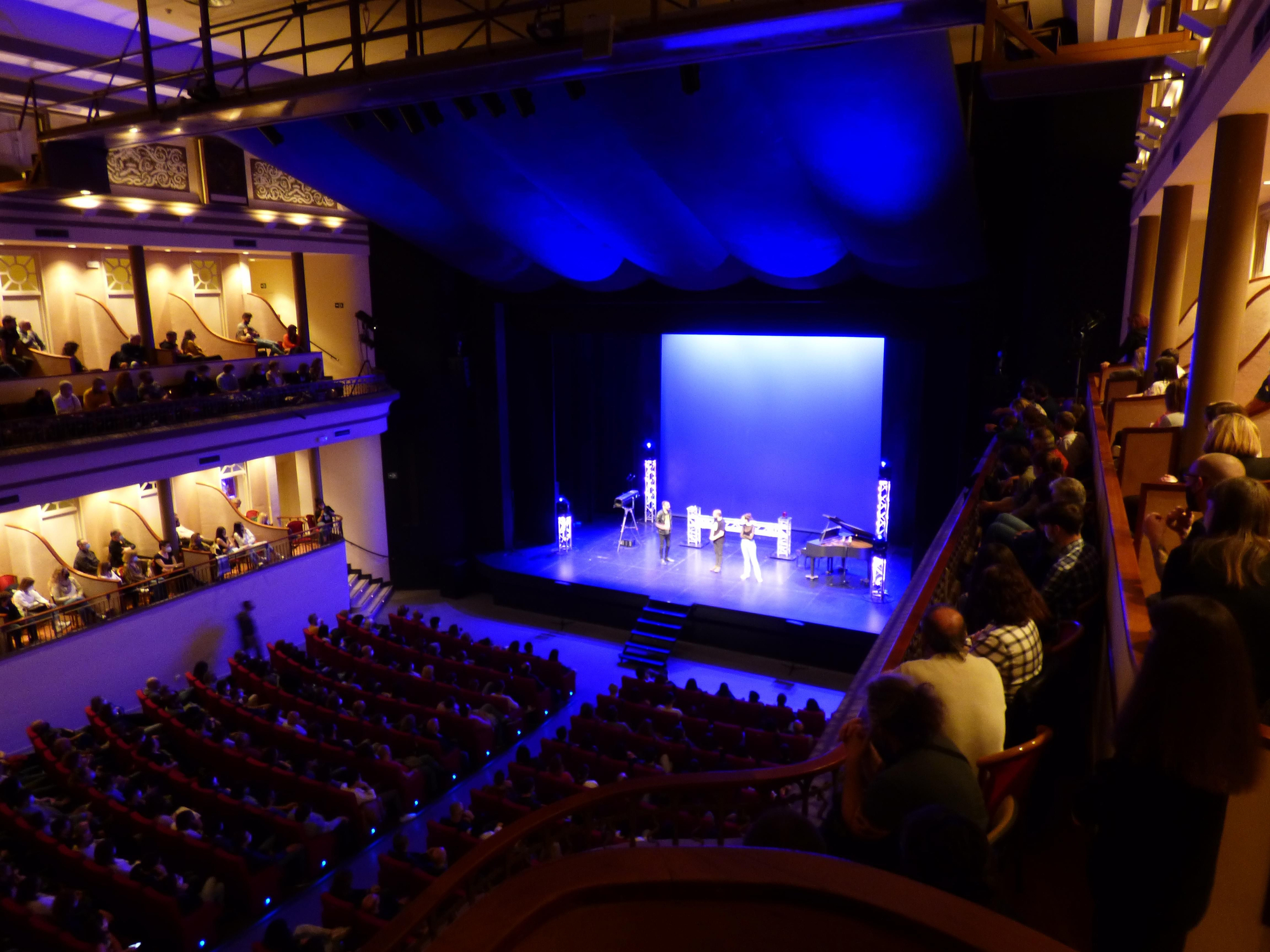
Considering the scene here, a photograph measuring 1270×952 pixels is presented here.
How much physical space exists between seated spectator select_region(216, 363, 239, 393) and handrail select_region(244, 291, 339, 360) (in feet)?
10.5

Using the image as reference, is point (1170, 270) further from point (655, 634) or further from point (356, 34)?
point (655, 634)

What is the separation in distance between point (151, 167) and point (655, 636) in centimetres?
1094

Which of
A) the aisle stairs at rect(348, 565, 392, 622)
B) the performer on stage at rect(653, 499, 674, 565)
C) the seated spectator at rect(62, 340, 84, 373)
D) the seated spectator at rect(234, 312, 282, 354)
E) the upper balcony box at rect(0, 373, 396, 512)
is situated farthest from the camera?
the aisle stairs at rect(348, 565, 392, 622)

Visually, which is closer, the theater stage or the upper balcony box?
the upper balcony box

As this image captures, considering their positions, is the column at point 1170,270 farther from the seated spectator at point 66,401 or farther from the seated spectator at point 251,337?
the seated spectator at point 251,337

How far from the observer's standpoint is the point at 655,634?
554 inches

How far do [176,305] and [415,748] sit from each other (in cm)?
1035

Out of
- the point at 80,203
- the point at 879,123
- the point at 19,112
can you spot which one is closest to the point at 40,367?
the point at 80,203

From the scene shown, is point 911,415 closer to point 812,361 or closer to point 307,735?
point 812,361

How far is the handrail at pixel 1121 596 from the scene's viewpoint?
8.86 feet

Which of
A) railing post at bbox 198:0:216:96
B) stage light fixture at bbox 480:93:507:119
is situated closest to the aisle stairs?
railing post at bbox 198:0:216:96

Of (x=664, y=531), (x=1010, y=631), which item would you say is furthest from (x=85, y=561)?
(x=1010, y=631)

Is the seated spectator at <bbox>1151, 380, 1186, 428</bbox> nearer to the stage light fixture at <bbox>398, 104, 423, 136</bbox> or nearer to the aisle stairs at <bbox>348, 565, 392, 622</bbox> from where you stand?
the stage light fixture at <bbox>398, 104, 423, 136</bbox>

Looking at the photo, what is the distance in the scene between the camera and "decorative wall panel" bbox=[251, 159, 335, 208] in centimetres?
1469
